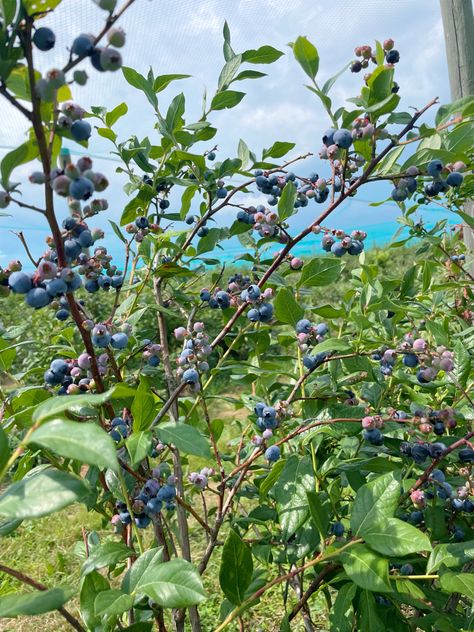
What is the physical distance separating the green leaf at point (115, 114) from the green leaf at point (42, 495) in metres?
0.96

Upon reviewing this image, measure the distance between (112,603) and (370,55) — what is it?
3.40ft

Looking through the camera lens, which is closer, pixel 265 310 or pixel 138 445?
pixel 138 445

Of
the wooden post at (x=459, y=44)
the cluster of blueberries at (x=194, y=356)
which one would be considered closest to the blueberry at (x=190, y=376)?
the cluster of blueberries at (x=194, y=356)

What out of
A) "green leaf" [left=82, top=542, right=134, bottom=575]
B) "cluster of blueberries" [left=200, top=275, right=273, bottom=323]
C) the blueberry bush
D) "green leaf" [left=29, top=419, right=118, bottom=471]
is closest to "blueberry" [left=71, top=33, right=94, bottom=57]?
the blueberry bush

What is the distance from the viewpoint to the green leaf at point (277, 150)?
1171mm

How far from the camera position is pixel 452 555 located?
809mm

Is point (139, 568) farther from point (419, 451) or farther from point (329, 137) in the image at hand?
point (329, 137)

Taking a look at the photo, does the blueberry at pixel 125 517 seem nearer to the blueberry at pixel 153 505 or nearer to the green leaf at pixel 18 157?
the blueberry at pixel 153 505

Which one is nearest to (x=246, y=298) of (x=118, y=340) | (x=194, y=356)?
(x=194, y=356)

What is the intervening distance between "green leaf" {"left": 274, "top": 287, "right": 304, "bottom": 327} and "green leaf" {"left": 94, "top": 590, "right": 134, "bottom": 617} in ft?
1.85

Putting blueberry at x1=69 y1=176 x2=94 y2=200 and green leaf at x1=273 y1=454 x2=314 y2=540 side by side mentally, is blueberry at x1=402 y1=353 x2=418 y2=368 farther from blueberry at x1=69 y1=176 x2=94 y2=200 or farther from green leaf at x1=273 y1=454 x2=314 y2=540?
blueberry at x1=69 y1=176 x2=94 y2=200

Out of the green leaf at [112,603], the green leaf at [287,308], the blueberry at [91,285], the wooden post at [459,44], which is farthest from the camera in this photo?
the wooden post at [459,44]

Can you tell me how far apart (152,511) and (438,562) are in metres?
0.46

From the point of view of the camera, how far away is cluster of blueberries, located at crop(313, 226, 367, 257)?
1.04 m
